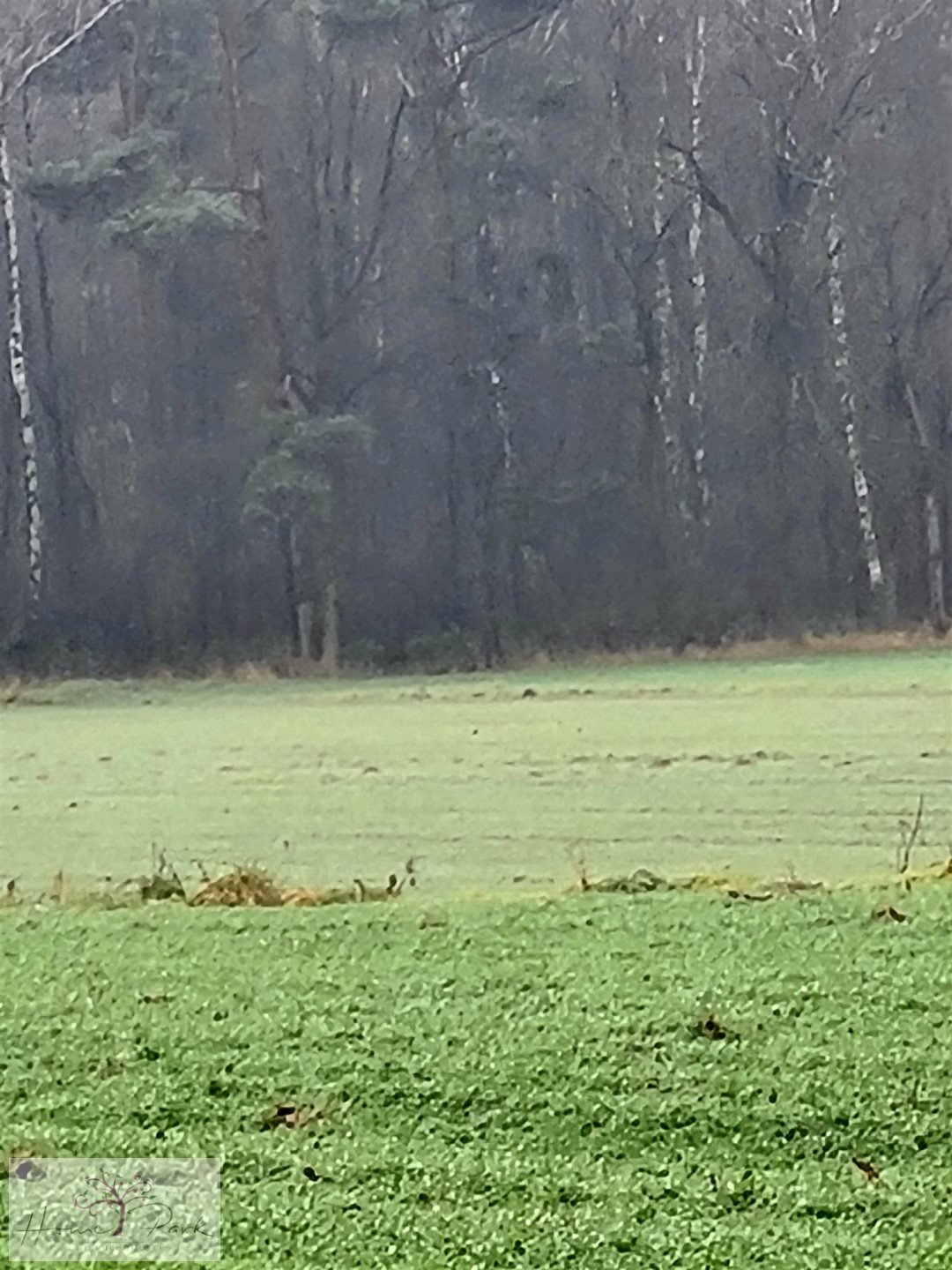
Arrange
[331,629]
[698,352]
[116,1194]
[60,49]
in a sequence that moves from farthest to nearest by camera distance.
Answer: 1. [698,352]
2. [331,629]
3. [60,49]
4. [116,1194]

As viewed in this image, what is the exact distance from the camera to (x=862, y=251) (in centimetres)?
A: 1308

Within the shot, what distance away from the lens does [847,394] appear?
1323 centimetres

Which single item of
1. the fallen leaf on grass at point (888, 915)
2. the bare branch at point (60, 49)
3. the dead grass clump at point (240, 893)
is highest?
the bare branch at point (60, 49)

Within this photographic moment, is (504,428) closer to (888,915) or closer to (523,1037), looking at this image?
(888,915)

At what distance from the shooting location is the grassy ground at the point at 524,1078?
6.26 ft

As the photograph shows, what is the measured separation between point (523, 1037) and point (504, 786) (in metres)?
2.80

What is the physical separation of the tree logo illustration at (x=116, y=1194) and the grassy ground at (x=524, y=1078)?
0.08 m

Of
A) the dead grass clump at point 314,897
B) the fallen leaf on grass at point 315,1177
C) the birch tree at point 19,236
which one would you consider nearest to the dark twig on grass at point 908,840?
the dead grass clump at point 314,897

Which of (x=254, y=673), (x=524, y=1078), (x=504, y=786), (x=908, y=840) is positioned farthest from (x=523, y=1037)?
(x=254, y=673)

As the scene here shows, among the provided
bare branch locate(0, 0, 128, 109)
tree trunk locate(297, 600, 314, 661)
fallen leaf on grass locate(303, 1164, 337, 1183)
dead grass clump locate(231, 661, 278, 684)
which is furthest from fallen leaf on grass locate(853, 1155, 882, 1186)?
bare branch locate(0, 0, 128, 109)

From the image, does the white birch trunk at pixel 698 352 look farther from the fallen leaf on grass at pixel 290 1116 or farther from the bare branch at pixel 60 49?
the fallen leaf on grass at pixel 290 1116

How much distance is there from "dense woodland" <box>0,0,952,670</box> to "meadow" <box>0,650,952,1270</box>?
7.95 m

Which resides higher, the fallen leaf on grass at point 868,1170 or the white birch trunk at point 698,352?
the white birch trunk at point 698,352

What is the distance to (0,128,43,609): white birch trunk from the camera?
13445 millimetres
